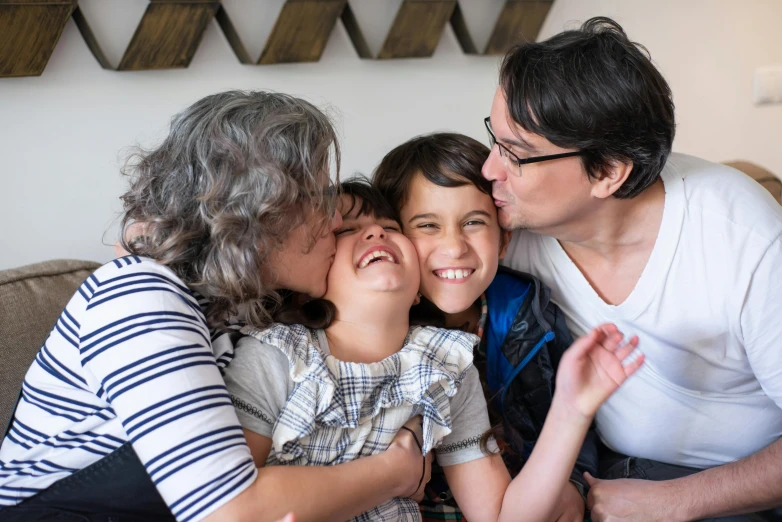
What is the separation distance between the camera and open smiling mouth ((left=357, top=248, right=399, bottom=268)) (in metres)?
1.38

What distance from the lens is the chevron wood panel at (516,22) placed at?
93.5 inches

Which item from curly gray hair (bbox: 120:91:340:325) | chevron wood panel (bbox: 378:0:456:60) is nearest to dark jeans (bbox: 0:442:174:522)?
curly gray hair (bbox: 120:91:340:325)

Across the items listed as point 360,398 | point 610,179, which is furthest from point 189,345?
point 610,179

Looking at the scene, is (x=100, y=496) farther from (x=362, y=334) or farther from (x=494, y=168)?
(x=494, y=168)

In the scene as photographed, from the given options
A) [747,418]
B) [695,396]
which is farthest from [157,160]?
[747,418]

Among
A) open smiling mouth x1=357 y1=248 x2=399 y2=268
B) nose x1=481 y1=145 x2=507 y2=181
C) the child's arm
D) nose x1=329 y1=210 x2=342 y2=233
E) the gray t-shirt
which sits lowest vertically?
the child's arm

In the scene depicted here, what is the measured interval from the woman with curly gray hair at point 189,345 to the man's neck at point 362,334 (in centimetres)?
7

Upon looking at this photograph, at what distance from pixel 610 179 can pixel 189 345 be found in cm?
91

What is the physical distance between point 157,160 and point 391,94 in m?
1.07

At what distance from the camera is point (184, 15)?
1754mm

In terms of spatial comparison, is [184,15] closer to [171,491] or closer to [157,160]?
[157,160]

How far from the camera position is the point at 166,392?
1.02m

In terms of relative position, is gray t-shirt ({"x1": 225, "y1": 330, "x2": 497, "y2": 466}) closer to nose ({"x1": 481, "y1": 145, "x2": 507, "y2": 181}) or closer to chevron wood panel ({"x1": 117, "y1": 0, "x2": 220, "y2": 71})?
nose ({"x1": 481, "y1": 145, "x2": 507, "y2": 181})

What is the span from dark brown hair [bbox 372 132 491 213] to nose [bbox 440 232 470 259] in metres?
0.11
